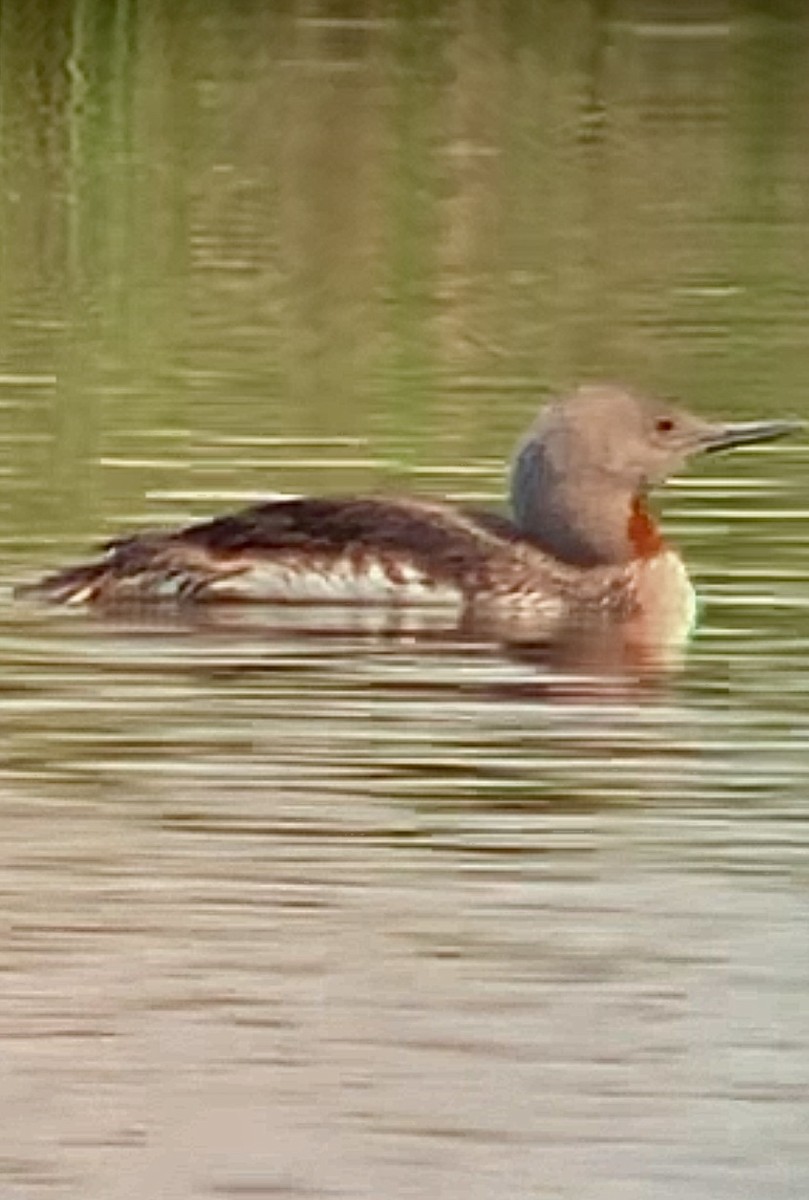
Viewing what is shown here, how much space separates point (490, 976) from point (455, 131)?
884 inches

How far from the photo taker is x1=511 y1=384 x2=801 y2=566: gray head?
13172mm

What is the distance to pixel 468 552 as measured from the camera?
13.0 metres

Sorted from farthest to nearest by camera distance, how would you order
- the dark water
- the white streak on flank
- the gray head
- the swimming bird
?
the gray head < the white streak on flank < the swimming bird < the dark water

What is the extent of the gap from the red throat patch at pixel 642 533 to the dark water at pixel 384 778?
A: 0.15m

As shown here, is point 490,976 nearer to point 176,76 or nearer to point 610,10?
point 176,76

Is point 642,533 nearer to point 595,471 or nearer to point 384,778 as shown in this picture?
point 595,471

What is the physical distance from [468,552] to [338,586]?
298 mm

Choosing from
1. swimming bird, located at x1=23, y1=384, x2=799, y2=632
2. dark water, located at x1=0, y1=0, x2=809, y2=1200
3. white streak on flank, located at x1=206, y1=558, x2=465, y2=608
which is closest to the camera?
dark water, located at x1=0, y1=0, x2=809, y2=1200

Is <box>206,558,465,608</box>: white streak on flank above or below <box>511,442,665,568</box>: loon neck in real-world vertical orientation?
below

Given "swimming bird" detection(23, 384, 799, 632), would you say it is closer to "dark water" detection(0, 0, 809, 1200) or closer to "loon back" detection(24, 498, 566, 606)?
"loon back" detection(24, 498, 566, 606)

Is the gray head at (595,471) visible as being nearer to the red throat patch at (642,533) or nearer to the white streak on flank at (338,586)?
the red throat patch at (642,533)

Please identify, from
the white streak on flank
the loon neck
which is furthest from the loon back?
the loon neck

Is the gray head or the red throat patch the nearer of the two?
the red throat patch

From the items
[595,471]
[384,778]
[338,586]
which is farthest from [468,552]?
[384,778]
